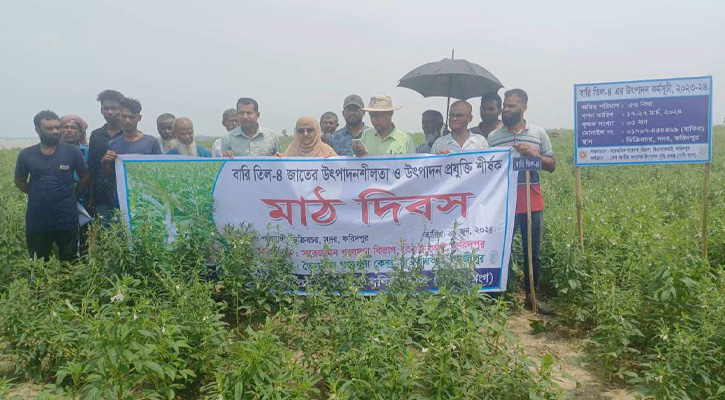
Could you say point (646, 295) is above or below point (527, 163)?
below

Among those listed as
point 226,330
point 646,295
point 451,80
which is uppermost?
point 451,80

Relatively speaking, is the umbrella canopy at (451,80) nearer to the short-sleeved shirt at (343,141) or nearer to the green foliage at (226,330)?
the short-sleeved shirt at (343,141)

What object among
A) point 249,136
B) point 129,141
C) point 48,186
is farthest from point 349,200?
point 48,186

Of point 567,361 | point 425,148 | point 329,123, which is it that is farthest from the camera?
point 329,123

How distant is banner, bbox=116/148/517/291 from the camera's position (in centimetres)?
476

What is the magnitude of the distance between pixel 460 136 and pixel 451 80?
1663 millimetres

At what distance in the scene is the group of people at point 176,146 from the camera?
4934mm

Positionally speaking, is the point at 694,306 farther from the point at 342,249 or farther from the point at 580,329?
the point at 342,249

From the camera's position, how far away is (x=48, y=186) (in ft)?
16.1

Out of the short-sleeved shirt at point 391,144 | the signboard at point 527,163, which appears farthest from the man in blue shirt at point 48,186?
the signboard at point 527,163

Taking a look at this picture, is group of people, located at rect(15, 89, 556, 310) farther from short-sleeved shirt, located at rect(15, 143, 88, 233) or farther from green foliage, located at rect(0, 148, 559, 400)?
green foliage, located at rect(0, 148, 559, 400)

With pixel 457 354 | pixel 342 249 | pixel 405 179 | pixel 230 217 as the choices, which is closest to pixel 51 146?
pixel 230 217

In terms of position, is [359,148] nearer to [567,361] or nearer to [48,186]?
[567,361]

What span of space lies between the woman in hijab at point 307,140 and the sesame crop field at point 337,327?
43.4 inches
